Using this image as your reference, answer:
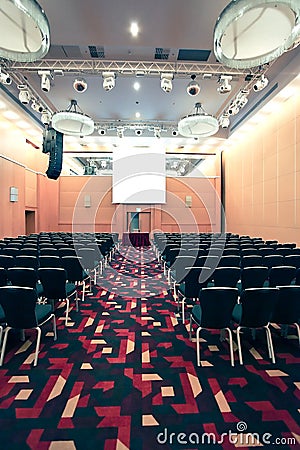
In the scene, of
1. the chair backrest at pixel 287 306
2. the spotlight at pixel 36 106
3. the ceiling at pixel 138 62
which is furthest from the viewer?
the spotlight at pixel 36 106

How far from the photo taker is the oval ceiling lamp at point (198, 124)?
1000 cm

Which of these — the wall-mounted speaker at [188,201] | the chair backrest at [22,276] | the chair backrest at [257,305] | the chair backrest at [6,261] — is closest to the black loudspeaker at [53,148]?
the wall-mounted speaker at [188,201]

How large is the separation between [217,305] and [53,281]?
8.06ft

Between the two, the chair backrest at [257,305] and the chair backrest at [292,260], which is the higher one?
the chair backrest at [292,260]

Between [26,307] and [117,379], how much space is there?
1.26 metres

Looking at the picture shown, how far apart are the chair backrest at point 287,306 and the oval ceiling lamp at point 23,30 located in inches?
193

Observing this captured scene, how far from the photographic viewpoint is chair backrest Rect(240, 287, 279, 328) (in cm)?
305

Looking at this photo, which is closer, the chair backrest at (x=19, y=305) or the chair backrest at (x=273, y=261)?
the chair backrest at (x=19, y=305)

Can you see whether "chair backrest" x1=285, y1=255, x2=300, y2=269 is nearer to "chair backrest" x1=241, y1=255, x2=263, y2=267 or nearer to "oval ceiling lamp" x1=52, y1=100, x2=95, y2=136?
"chair backrest" x1=241, y1=255, x2=263, y2=267

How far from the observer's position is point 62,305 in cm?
533

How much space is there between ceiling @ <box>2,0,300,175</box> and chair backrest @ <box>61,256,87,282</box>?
5522 millimetres

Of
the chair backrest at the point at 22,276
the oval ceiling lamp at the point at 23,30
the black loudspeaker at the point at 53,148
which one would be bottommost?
the chair backrest at the point at 22,276

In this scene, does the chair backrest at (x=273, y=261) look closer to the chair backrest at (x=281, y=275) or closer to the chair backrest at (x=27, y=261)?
the chair backrest at (x=281, y=275)

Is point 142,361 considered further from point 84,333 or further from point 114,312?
point 114,312
